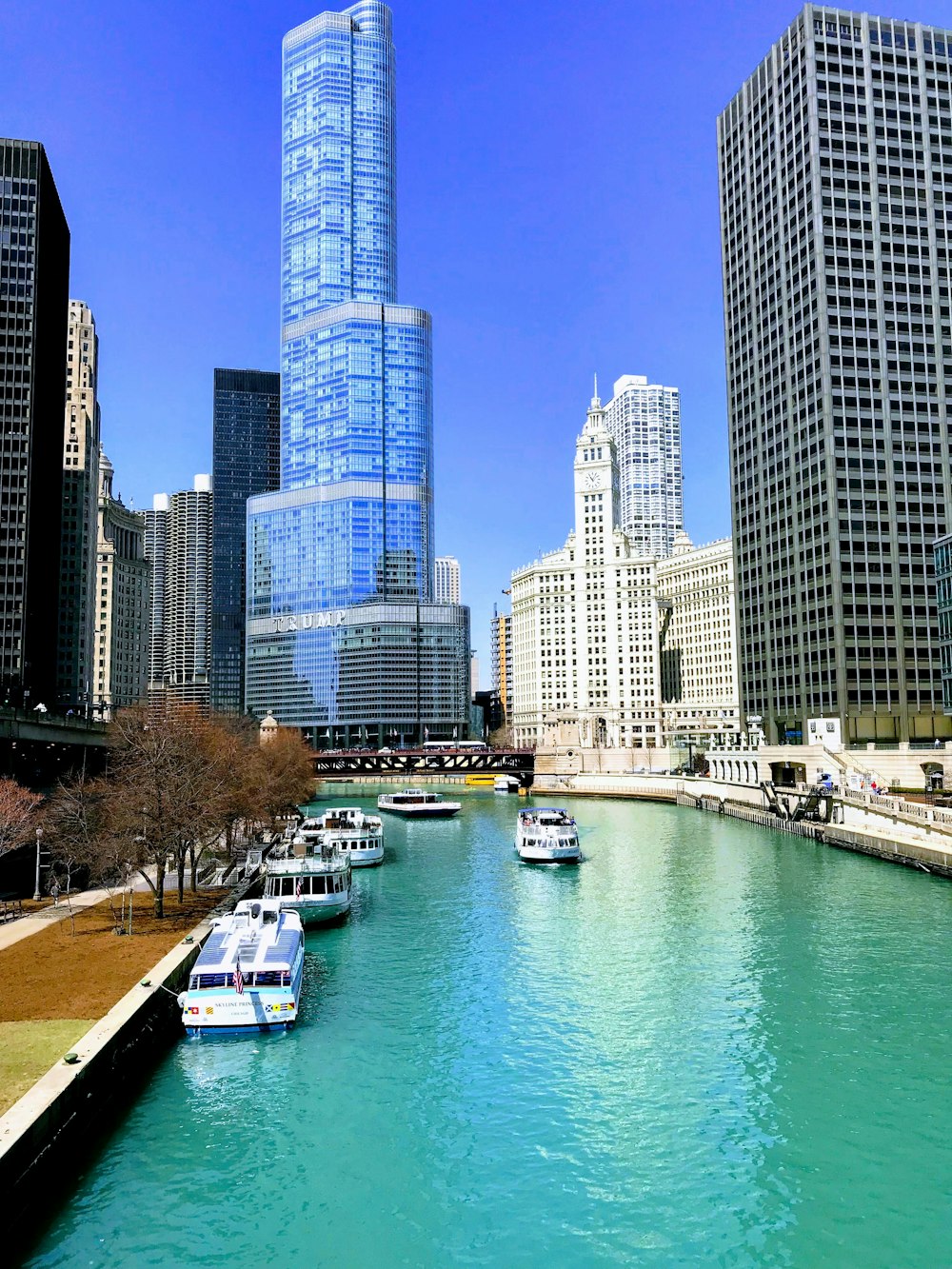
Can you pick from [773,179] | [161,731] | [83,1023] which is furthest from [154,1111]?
[773,179]

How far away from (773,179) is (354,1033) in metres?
197

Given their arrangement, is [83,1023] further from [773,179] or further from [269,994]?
[773,179]

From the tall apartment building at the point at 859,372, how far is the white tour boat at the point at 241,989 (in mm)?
139211

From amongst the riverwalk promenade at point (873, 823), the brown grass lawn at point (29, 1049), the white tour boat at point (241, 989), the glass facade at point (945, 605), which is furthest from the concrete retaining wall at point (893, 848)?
the brown grass lawn at point (29, 1049)

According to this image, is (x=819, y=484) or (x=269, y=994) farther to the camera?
(x=819, y=484)

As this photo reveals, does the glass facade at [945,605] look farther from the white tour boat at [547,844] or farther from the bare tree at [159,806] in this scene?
the bare tree at [159,806]

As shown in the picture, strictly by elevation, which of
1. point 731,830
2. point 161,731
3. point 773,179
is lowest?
point 731,830

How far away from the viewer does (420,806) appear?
166 m

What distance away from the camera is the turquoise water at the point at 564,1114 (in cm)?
2766

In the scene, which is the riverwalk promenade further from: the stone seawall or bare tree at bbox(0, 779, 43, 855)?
bare tree at bbox(0, 779, 43, 855)

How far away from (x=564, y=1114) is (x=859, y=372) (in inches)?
6687

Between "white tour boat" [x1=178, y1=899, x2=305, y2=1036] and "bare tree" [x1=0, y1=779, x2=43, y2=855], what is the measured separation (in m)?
21.9

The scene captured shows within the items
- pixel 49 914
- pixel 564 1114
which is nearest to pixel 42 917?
pixel 49 914

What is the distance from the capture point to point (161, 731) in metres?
77.8
